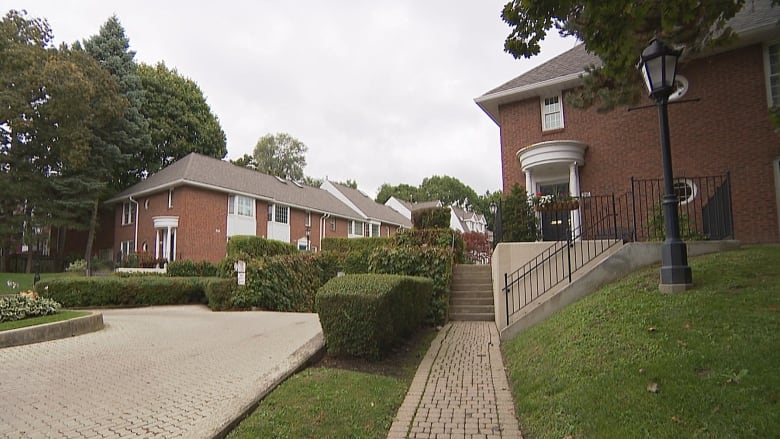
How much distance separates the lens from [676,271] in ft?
18.3

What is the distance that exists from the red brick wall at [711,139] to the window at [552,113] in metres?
0.27

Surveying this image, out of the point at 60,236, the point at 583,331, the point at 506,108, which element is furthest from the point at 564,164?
the point at 60,236

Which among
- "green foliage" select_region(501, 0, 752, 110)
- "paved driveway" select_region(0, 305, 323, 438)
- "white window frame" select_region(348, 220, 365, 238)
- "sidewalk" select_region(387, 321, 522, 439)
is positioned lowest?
"sidewalk" select_region(387, 321, 522, 439)

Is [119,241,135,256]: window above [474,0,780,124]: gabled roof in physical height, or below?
below

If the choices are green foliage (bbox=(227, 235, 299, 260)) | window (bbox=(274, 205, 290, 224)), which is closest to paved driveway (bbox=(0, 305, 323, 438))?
green foliage (bbox=(227, 235, 299, 260))

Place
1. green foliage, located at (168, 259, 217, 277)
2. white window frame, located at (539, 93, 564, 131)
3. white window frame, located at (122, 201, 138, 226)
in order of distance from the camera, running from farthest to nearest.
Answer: white window frame, located at (122, 201, 138, 226), green foliage, located at (168, 259, 217, 277), white window frame, located at (539, 93, 564, 131)

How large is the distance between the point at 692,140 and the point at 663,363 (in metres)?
10.5

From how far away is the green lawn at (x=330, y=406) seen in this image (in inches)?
150

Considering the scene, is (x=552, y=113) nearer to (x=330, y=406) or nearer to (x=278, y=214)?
(x=330, y=406)

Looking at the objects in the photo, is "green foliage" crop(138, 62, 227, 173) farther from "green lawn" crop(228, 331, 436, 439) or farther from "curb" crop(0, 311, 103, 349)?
"green lawn" crop(228, 331, 436, 439)

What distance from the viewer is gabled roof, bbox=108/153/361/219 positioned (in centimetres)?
2412

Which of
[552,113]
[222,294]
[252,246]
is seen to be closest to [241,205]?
[252,246]

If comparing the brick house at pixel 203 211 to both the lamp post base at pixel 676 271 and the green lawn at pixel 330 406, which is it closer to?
the green lawn at pixel 330 406

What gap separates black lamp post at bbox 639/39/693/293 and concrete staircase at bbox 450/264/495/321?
5.55 m
